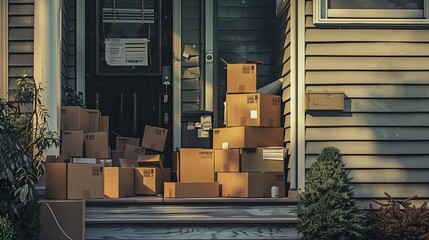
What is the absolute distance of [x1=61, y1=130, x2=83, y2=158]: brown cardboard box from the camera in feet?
23.8

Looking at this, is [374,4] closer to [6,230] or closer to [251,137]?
[251,137]

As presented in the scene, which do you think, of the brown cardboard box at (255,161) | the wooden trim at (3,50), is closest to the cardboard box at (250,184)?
the brown cardboard box at (255,161)

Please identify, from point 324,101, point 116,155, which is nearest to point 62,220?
point 116,155

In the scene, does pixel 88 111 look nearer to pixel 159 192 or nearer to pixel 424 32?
pixel 159 192

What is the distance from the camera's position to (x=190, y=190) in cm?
715

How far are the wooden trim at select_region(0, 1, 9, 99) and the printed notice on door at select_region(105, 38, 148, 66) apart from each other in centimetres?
190

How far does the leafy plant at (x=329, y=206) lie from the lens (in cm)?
621

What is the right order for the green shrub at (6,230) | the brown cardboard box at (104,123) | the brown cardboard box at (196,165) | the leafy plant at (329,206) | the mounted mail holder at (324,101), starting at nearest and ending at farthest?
the green shrub at (6,230) < the leafy plant at (329,206) < the mounted mail holder at (324,101) < the brown cardboard box at (196,165) < the brown cardboard box at (104,123)

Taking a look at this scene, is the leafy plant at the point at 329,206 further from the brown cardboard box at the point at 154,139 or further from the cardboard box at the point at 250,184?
the brown cardboard box at the point at 154,139

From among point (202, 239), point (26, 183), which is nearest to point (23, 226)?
point (26, 183)

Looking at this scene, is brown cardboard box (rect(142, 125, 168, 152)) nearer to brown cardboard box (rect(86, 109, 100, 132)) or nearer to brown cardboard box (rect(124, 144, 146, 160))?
brown cardboard box (rect(124, 144, 146, 160))

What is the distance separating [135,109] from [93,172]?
6.98 ft

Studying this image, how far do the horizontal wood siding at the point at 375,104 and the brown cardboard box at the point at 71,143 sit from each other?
2.35m

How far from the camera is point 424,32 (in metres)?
6.99
